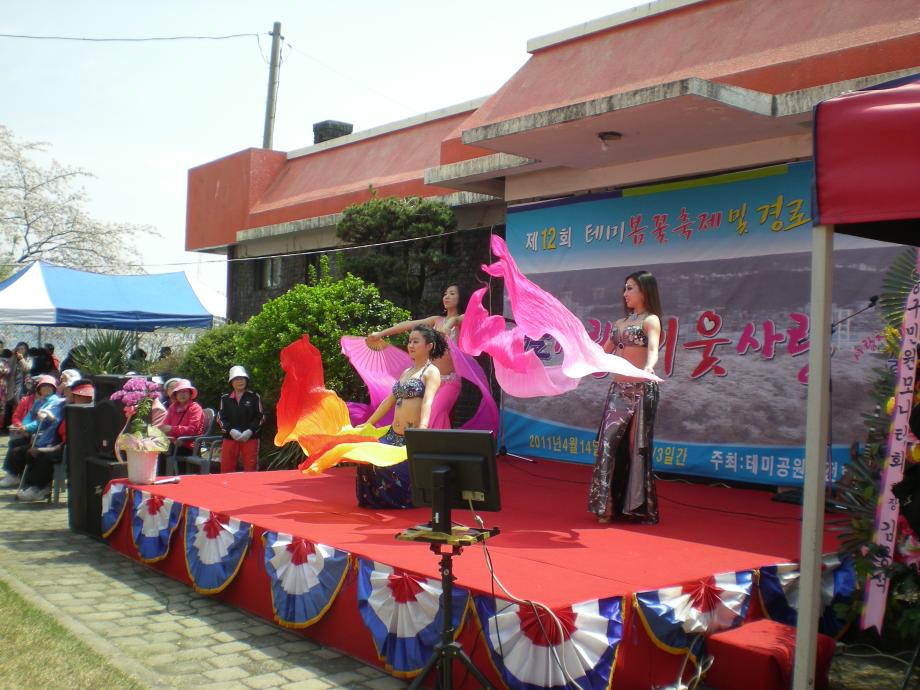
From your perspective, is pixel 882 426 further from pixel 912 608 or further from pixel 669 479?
pixel 669 479

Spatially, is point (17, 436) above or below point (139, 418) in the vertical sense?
below

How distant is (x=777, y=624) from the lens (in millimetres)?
4141

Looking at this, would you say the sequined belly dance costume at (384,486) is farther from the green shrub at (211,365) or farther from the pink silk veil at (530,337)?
the green shrub at (211,365)

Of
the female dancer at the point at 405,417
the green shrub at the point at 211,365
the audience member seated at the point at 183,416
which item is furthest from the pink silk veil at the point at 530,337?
the green shrub at the point at 211,365

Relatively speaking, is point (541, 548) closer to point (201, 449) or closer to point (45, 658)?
point (45, 658)

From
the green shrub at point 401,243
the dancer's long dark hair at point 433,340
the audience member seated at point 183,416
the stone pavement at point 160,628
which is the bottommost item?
the stone pavement at point 160,628

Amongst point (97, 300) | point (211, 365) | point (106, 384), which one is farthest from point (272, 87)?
point (106, 384)

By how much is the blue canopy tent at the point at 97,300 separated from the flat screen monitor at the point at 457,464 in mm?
11786

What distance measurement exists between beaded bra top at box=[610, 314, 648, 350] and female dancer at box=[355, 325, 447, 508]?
1.24 metres

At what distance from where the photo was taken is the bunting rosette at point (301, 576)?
178 inches

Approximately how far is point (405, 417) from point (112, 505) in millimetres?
2387

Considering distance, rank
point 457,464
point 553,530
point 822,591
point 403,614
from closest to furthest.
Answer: point 457,464
point 403,614
point 822,591
point 553,530

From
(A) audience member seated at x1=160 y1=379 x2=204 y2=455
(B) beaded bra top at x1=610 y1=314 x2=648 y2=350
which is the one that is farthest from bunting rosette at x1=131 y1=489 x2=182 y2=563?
(B) beaded bra top at x1=610 y1=314 x2=648 y2=350

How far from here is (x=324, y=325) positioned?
350 inches
